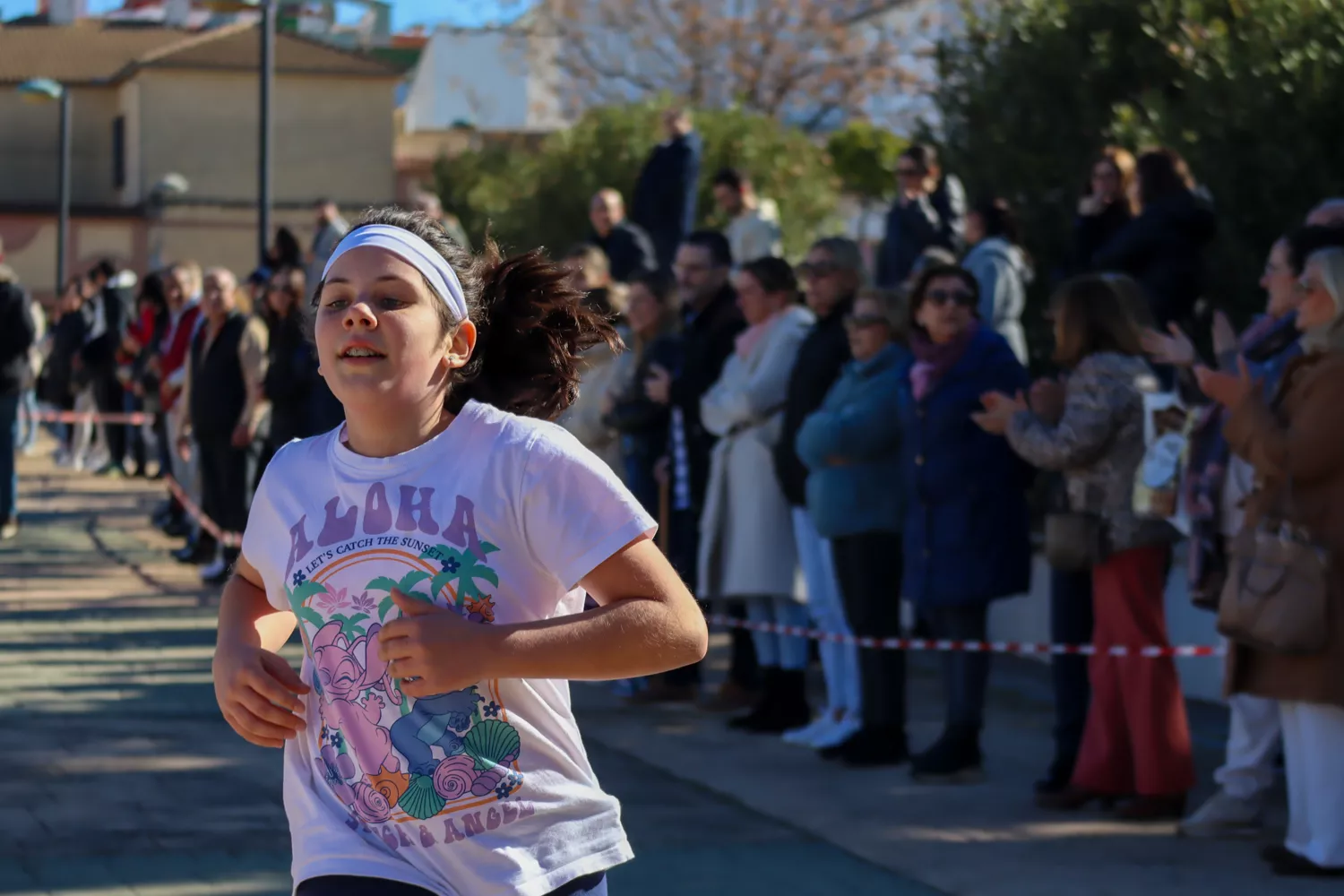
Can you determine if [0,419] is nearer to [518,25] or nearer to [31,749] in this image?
[31,749]

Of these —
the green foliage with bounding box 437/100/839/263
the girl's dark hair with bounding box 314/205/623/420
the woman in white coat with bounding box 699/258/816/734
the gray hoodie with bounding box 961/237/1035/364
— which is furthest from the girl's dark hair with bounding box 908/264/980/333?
the green foliage with bounding box 437/100/839/263

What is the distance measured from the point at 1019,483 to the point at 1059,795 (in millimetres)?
1271

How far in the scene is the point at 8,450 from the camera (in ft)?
55.6

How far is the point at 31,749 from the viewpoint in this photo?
9.11m

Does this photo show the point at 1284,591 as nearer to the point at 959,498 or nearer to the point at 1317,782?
the point at 1317,782

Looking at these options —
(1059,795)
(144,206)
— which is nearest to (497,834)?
(1059,795)

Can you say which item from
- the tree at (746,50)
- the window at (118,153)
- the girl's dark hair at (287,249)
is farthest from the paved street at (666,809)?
the window at (118,153)

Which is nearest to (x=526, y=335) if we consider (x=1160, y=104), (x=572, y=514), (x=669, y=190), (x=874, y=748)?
(x=572, y=514)

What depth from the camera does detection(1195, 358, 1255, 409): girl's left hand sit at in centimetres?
700

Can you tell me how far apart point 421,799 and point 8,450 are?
14379 millimetres

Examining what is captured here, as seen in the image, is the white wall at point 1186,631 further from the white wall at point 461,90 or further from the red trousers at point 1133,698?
the white wall at point 461,90

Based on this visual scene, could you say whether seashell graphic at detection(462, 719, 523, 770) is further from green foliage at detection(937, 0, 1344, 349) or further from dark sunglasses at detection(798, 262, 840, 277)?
green foliage at detection(937, 0, 1344, 349)

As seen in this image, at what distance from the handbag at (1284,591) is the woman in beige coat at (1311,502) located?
5 centimetres

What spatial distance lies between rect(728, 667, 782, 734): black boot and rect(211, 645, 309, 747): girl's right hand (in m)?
6.46
